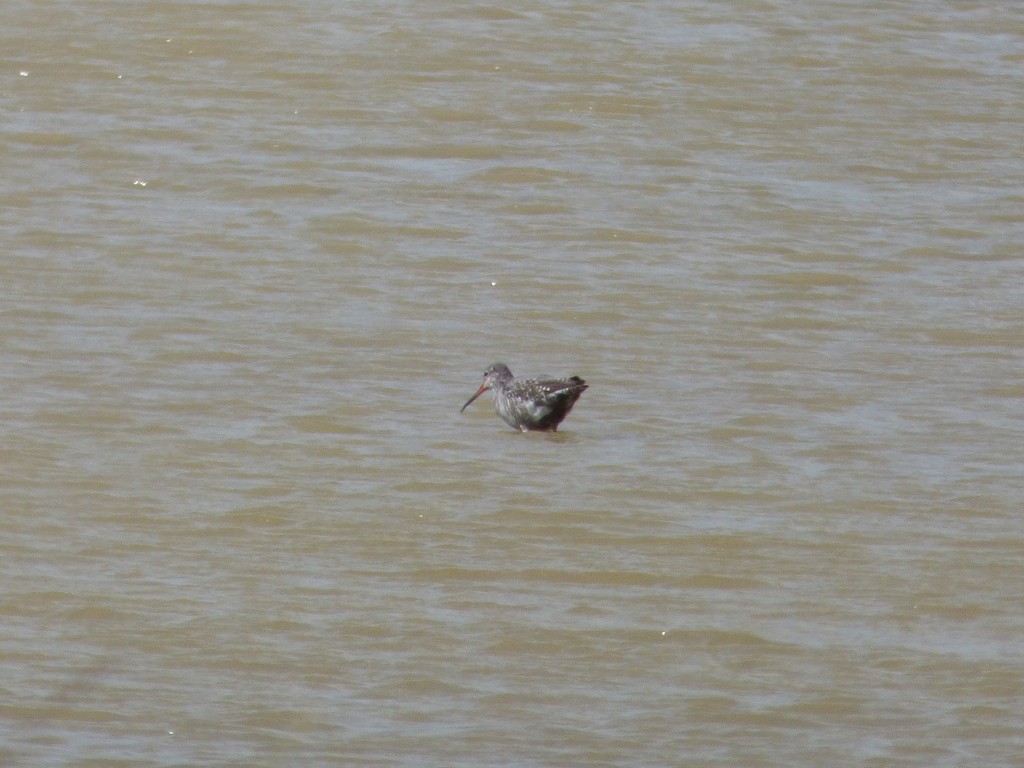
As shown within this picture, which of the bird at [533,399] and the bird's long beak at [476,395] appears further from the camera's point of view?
the bird's long beak at [476,395]

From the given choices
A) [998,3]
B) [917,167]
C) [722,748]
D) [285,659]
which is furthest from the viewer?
[998,3]

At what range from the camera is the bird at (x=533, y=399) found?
844 cm

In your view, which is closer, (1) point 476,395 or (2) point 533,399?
(2) point 533,399

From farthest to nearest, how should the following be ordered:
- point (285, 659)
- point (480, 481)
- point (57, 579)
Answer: point (480, 481), point (57, 579), point (285, 659)

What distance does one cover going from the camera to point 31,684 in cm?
596

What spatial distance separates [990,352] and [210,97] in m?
5.04

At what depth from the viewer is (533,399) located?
27.6 feet

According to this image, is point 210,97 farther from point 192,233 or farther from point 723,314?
point 723,314

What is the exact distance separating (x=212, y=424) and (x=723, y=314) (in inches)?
99.9

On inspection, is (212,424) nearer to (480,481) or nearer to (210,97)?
(480,481)

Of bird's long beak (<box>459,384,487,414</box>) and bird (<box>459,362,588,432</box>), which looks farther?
bird's long beak (<box>459,384,487,414</box>)

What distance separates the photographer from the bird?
27.7 ft

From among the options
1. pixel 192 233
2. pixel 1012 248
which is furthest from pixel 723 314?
pixel 192 233

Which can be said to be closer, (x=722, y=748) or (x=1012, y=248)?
(x=722, y=748)
